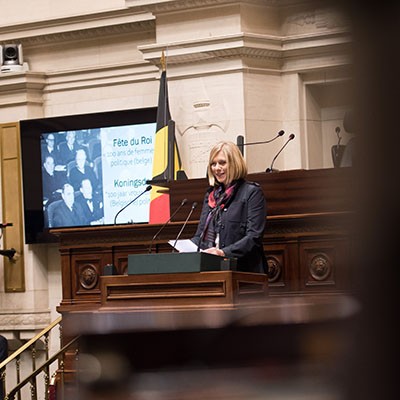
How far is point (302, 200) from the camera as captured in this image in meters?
8.00

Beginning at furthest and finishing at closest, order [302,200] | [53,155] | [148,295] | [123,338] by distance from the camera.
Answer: [53,155] → [302,200] → [148,295] → [123,338]

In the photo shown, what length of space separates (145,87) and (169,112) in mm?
1246

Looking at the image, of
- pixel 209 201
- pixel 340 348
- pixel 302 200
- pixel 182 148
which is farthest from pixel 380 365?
pixel 182 148

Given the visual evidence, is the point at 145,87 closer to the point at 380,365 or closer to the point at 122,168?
the point at 122,168

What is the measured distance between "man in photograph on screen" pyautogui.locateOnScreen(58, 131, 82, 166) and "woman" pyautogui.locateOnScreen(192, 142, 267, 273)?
19.3 ft

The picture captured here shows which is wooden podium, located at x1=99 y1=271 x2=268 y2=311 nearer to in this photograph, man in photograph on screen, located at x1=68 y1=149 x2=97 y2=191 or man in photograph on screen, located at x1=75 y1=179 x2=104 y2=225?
man in photograph on screen, located at x1=75 y1=179 x2=104 y2=225

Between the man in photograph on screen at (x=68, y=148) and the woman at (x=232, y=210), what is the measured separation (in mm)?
5869

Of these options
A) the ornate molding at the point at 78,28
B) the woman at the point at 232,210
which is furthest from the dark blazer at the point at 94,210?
the woman at the point at 232,210

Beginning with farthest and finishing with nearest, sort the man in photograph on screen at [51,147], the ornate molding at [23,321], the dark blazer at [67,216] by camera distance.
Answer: the ornate molding at [23,321] → the man in photograph on screen at [51,147] → the dark blazer at [67,216]

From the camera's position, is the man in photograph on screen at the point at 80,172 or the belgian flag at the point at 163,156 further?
the man in photograph on screen at the point at 80,172

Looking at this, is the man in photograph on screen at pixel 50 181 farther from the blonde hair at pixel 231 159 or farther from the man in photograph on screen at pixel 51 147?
the blonde hair at pixel 231 159

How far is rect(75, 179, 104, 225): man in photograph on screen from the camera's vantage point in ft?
39.0

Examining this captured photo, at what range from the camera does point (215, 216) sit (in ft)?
20.9

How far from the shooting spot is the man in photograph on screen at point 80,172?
12.0 metres
